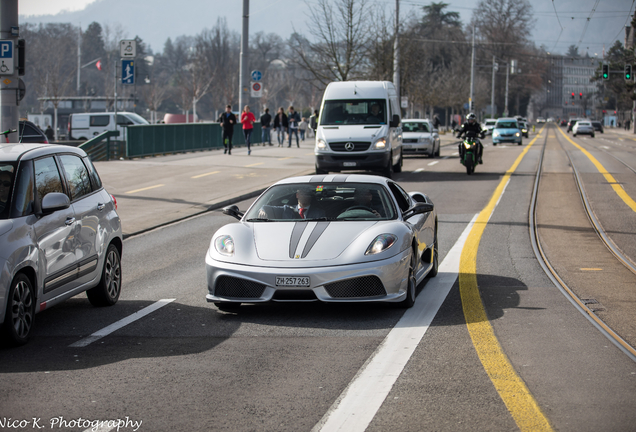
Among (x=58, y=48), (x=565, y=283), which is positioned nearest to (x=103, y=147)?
(x=565, y=283)

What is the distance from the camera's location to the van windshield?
78.3 ft

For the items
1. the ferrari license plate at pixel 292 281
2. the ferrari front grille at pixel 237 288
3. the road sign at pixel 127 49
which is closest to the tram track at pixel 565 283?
the ferrari license plate at pixel 292 281

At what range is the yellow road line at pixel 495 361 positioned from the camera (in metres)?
4.59

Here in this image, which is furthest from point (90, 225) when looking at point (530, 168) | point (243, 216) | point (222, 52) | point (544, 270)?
point (222, 52)

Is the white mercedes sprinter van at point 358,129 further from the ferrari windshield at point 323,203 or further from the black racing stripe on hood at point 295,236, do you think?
the black racing stripe on hood at point 295,236

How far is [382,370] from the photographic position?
5.59m

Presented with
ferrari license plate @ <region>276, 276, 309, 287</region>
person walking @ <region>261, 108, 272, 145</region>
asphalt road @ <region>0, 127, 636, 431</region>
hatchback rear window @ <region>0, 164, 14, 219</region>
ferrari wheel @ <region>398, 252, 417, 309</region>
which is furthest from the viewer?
person walking @ <region>261, 108, 272, 145</region>

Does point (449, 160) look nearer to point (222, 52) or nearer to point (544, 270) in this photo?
point (544, 270)

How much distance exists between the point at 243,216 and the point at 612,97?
175 metres

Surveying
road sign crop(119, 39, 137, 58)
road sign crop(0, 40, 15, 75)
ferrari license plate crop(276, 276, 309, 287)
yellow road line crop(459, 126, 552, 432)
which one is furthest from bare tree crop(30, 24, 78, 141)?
ferrari license plate crop(276, 276, 309, 287)

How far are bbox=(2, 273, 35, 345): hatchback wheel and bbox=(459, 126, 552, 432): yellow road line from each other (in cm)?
344

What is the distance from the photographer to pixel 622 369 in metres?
5.65

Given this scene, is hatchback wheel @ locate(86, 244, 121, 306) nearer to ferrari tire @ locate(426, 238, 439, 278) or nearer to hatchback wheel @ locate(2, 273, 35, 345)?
hatchback wheel @ locate(2, 273, 35, 345)

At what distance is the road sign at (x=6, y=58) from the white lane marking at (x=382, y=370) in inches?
303
